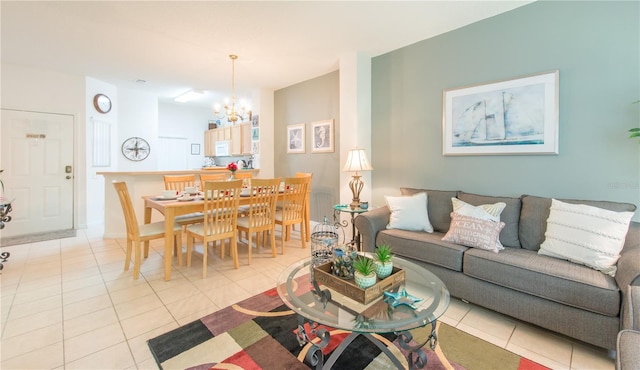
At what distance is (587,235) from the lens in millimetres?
1938

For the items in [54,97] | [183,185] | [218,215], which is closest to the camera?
[218,215]

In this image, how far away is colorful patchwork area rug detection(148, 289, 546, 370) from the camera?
1.62m

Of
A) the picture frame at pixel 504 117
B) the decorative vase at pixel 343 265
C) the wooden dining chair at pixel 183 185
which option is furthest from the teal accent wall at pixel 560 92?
the wooden dining chair at pixel 183 185

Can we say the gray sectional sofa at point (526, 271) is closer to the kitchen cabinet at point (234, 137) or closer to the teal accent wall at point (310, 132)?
the teal accent wall at point (310, 132)

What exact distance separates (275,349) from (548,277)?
1.80 m

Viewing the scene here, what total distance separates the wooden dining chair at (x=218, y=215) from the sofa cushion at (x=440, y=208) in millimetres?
2008

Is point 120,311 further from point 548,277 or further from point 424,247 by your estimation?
point 548,277

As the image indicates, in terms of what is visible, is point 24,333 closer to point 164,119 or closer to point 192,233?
point 192,233

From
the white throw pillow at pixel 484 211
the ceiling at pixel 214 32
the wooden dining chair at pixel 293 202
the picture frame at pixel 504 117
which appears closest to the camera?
the white throw pillow at pixel 484 211

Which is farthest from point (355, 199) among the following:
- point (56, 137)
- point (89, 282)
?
point (56, 137)

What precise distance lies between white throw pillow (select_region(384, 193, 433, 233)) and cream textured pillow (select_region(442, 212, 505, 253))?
39 centimetres

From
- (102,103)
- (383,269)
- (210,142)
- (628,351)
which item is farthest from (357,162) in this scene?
(210,142)

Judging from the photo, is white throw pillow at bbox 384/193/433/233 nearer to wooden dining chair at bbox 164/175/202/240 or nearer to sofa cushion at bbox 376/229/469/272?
sofa cushion at bbox 376/229/469/272

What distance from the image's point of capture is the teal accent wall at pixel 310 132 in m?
4.46
